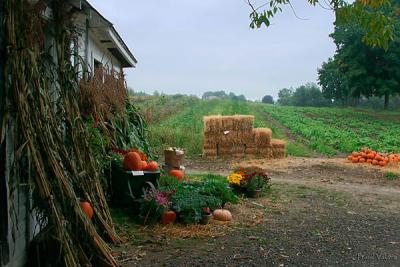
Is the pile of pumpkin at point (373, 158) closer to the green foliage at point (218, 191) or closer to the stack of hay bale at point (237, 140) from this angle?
the stack of hay bale at point (237, 140)

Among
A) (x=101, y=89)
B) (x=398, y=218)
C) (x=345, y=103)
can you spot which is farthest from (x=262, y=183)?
(x=345, y=103)

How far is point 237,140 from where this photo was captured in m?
16.7

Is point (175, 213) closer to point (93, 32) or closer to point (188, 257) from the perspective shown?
point (188, 257)

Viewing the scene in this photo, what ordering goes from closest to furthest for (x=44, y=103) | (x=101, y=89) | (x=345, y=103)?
(x=44, y=103), (x=101, y=89), (x=345, y=103)

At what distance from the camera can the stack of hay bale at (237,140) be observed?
1661 cm

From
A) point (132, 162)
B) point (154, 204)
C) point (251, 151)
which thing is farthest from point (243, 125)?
point (154, 204)

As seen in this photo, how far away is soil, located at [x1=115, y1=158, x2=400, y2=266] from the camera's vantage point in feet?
17.9

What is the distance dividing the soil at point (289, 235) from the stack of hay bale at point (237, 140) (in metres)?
5.72

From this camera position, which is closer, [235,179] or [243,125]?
[235,179]

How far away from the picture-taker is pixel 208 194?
786 centimetres

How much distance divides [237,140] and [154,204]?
1019 centimetres

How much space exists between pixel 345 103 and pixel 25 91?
72295 millimetres

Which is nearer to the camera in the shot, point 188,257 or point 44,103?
point 44,103

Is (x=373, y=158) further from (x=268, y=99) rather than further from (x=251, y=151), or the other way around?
(x=268, y=99)
